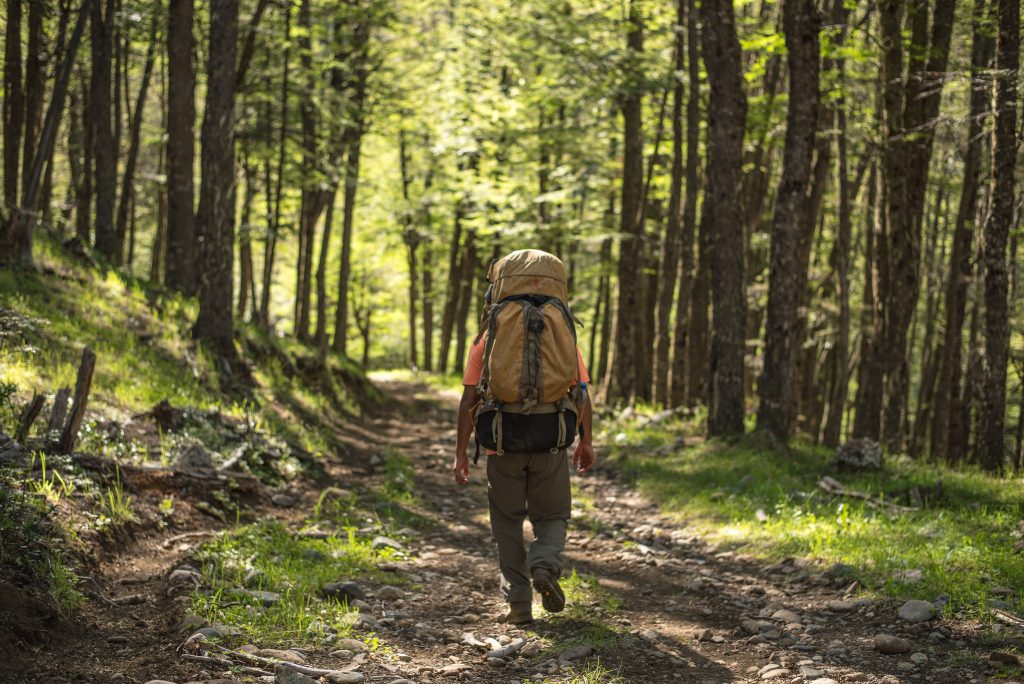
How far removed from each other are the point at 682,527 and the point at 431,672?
540 centimetres

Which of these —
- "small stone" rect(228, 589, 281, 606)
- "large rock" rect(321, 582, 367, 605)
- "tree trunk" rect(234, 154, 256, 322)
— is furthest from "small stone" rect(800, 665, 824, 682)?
"tree trunk" rect(234, 154, 256, 322)

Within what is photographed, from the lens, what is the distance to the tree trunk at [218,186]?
41.2ft

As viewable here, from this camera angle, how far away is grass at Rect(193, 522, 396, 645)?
5203 mm

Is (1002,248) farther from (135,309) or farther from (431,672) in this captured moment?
(135,309)

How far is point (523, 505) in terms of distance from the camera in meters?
5.82

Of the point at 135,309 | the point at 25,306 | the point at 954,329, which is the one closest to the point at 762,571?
the point at 25,306

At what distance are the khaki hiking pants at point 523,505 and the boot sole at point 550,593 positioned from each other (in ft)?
0.39

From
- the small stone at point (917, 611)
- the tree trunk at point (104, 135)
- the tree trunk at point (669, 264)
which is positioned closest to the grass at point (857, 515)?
the small stone at point (917, 611)

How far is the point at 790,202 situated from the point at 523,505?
7.80 m

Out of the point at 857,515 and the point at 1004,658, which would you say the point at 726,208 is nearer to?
the point at 857,515

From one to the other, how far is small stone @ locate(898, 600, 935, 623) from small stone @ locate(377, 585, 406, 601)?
Result: 3.66m

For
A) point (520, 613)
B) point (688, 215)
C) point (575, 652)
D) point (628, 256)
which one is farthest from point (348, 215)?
point (575, 652)

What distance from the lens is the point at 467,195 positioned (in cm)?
2970

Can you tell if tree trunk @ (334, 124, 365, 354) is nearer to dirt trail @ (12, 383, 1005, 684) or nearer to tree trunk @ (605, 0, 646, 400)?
tree trunk @ (605, 0, 646, 400)
